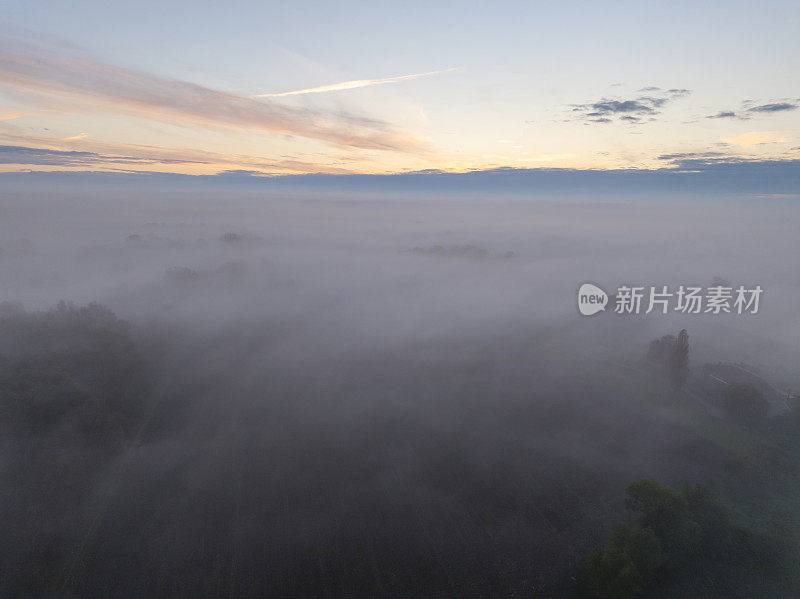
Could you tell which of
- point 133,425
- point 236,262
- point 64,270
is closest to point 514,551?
point 133,425

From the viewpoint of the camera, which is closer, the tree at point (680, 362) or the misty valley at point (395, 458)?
the misty valley at point (395, 458)

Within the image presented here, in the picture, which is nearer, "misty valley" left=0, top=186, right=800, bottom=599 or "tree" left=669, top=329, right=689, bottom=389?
"misty valley" left=0, top=186, right=800, bottom=599

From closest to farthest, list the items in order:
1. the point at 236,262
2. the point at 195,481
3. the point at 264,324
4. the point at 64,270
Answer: the point at 195,481 → the point at 264,324 → the point at 64,270 → the point at 236,262

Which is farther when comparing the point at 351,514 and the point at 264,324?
the point at 264,324

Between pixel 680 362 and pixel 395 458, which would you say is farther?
pixel 680 362

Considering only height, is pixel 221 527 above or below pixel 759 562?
below

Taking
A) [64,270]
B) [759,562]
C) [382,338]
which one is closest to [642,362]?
[759,562]

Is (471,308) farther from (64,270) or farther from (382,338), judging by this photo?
(64,270)

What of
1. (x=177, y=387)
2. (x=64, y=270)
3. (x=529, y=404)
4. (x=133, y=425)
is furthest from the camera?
(x=64, y=270)

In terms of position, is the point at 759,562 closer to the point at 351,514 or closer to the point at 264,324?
the point at 351,514
